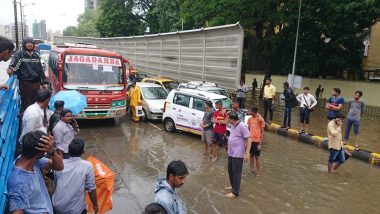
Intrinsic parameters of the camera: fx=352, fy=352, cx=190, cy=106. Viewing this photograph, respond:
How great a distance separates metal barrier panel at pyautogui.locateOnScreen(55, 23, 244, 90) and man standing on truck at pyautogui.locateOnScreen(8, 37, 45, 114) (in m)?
11.1

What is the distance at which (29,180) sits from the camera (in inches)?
115

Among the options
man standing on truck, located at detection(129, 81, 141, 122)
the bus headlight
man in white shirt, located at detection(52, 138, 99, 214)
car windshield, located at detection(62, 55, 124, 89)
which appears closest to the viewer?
man in white shirt, located at detection(52, 138, 99, 214)

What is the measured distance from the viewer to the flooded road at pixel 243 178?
686 centimetres

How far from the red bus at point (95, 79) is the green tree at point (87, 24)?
6739 cm

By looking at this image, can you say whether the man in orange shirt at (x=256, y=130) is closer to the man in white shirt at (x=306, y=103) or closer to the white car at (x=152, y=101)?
the man in white shirt at (x=306, y=103)

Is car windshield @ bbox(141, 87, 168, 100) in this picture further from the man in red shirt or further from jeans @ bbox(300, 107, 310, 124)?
jeans @ bbox(300, 107, 310, 124)

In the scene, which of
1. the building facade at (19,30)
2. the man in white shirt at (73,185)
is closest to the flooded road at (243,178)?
the man in white shirt at (73,185)

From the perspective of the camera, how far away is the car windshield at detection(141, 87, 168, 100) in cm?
1508

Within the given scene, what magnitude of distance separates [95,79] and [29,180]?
1045 cm

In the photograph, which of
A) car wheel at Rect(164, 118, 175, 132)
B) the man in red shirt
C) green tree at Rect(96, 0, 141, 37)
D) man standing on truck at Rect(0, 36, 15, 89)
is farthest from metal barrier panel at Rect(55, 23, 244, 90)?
man standing on truck at Rect(0, 36, 15, 89)

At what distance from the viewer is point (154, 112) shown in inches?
564

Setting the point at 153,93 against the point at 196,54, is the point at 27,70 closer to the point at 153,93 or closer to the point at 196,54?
the point at 153,93

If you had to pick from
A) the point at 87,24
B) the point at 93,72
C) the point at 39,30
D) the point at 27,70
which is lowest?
the point at 93,72

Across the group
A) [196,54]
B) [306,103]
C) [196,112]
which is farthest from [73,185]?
[196,54]
